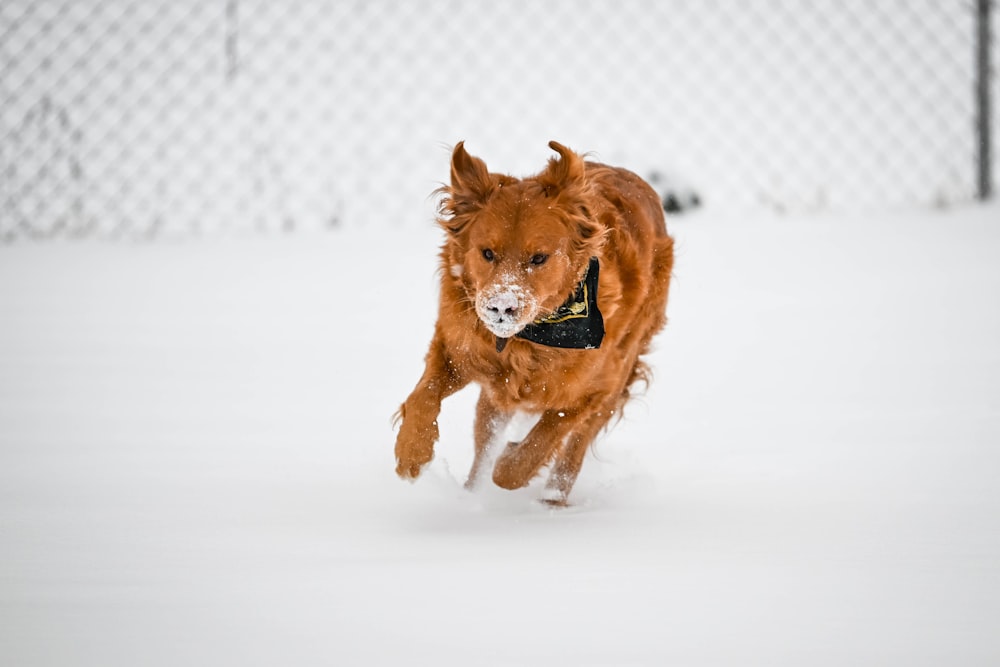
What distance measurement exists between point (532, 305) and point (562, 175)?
44 cm

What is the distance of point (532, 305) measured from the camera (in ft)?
8.50

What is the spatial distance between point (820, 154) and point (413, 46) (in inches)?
161

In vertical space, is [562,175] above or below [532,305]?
above

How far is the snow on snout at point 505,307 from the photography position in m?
2.47

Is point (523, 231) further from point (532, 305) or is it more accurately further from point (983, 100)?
point (983, 100)

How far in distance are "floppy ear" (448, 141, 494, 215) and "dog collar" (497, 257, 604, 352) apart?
0.39 metres

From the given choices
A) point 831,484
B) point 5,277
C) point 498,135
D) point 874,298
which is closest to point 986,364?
point 874,298

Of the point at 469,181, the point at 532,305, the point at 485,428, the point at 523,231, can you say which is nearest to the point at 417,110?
the point at 485,428

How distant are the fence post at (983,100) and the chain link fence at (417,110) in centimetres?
13

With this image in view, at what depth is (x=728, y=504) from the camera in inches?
107

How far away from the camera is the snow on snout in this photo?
2.47m

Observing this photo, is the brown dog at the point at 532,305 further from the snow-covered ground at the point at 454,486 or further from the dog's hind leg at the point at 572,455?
the snow-covered ground at the point at 454,486

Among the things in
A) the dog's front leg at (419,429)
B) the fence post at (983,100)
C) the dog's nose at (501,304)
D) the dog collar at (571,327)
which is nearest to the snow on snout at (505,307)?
the dog's nose at (501,304)

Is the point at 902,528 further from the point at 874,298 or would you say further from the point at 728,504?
the point at 874,298
